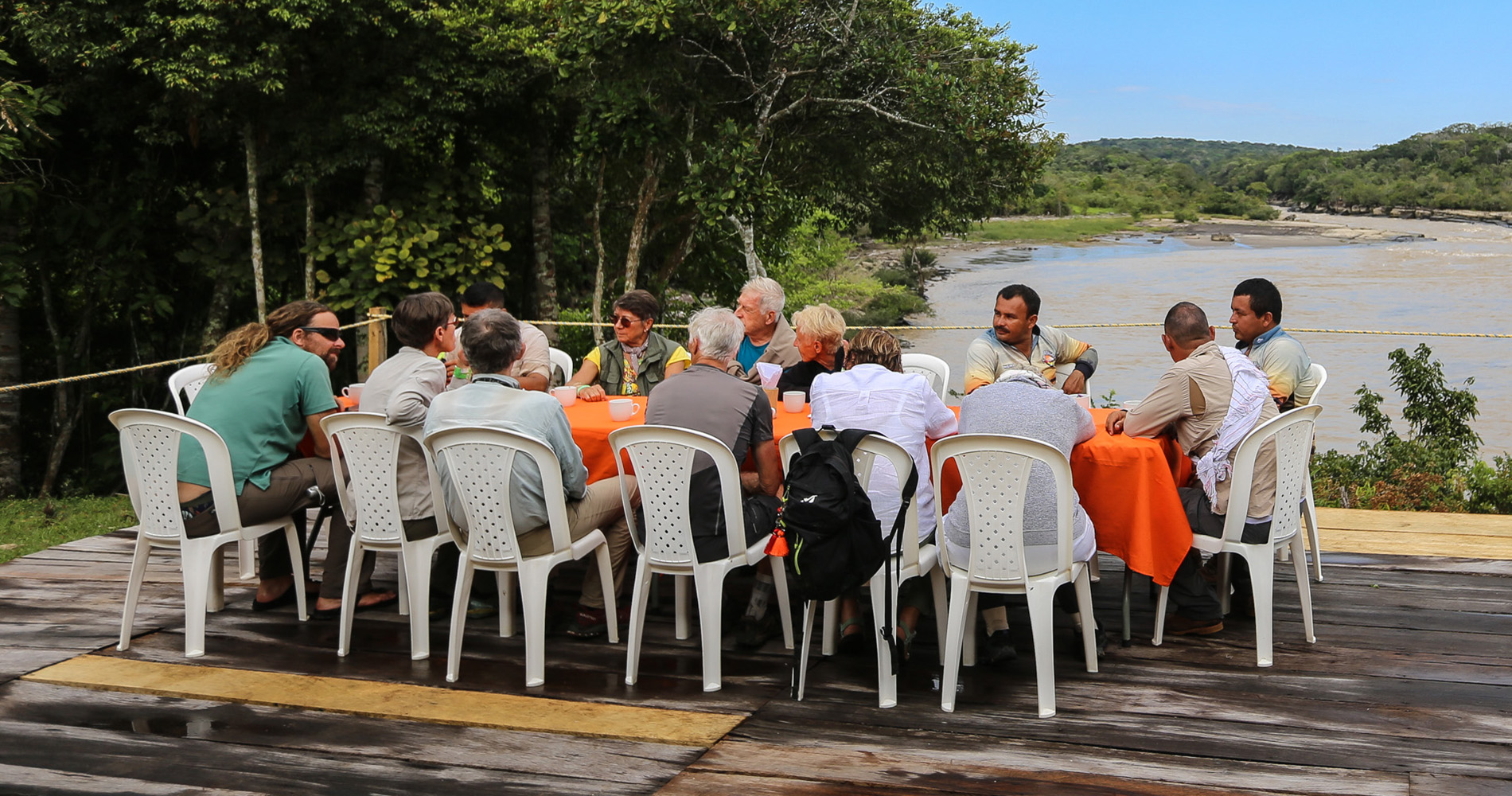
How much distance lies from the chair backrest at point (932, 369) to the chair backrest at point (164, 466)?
284 centimetres

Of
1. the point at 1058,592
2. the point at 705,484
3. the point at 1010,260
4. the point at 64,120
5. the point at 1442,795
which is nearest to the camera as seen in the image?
the point at 1442,795

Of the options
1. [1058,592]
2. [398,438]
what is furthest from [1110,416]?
[398,438]

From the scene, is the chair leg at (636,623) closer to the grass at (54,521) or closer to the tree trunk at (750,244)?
the grass at (54,521)

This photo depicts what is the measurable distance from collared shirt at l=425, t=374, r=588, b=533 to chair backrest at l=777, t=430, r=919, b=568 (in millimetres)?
710

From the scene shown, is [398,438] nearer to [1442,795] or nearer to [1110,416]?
[1110,416]

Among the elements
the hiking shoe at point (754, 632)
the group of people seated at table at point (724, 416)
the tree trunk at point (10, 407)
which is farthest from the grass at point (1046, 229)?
the hiking shoe at point (754, 632)

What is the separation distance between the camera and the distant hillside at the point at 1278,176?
27578 millimetres

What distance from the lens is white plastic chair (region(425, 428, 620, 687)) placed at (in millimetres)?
3371

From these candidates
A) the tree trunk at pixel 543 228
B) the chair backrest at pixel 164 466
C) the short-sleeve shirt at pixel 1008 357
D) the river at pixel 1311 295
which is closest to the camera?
the chair backrest at pixel 164 466

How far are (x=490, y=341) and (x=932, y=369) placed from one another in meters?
2.35

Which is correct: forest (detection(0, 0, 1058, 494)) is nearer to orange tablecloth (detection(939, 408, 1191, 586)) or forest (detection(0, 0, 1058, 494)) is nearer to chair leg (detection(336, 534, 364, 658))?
chair leg (detection(336, 534, 364, 658))

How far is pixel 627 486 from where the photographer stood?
12.3ft

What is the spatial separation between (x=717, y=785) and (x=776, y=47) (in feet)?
27.5

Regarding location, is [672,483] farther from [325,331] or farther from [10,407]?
[10,407]
